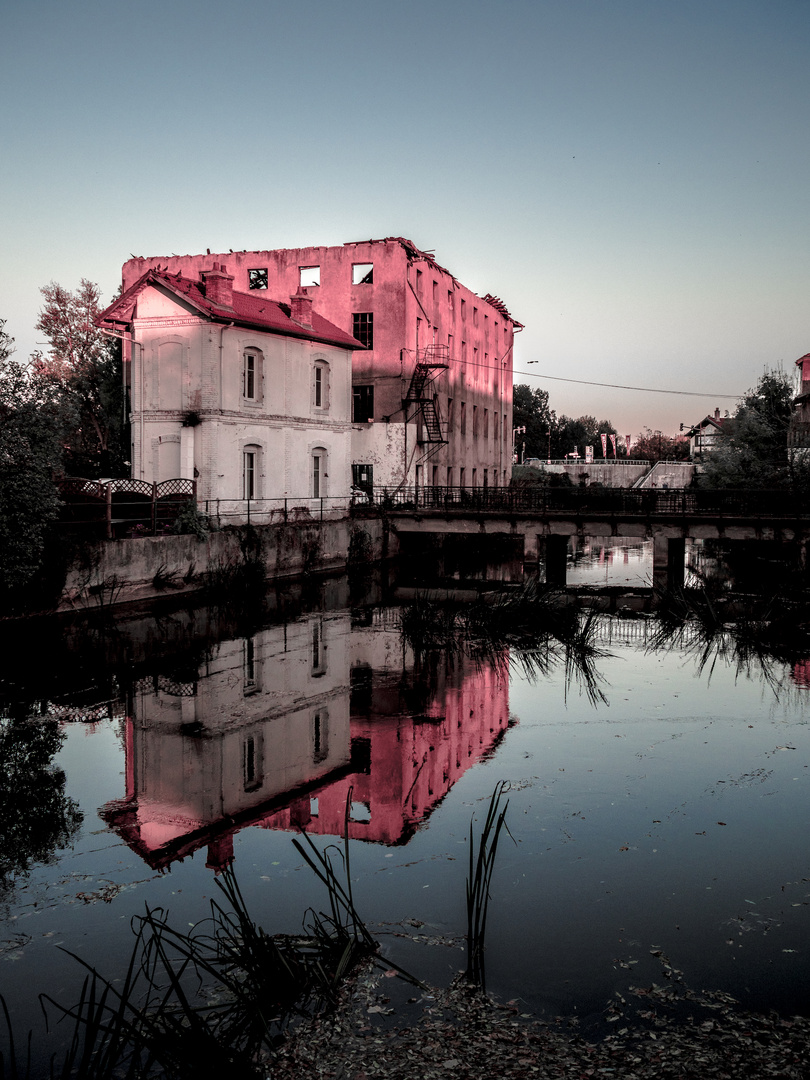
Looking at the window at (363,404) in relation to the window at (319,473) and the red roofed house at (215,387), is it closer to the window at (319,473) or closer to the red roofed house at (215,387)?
the window at (319,473)

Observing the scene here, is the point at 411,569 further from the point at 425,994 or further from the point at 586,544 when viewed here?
the point at 425,994

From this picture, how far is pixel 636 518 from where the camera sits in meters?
29.3

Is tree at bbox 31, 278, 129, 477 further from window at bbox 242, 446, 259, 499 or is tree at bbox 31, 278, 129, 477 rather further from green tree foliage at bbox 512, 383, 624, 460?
green tree foliage at bbox 512, 383, 624, 460

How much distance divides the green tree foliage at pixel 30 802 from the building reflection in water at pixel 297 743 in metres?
0.52

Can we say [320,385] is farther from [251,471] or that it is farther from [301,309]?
[251,471]

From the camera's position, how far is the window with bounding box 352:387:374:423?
39.1m

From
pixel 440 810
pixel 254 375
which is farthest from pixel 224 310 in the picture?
pixel 440 810

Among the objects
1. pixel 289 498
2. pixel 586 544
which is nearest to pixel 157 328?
pixel 289 498

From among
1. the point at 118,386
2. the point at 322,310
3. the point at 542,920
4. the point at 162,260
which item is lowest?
the point at 542,920

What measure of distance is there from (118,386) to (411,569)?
17.3 m

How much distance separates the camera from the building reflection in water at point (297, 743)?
850 cm

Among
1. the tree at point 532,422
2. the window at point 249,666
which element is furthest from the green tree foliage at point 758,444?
the tree at point 532,422

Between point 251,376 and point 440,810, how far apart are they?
22.5 metres

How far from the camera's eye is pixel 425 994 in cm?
539
